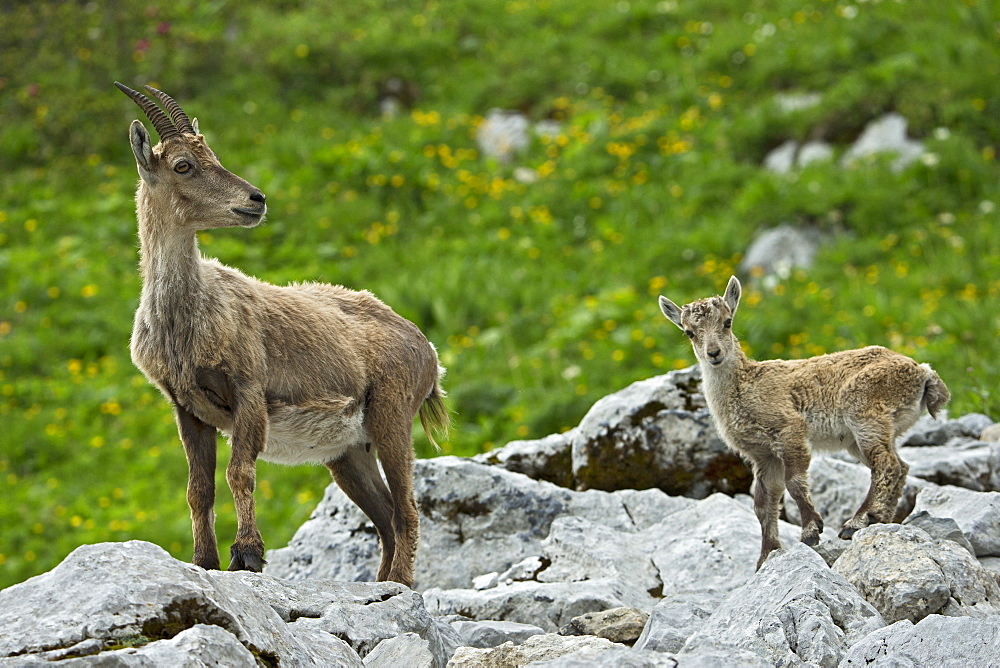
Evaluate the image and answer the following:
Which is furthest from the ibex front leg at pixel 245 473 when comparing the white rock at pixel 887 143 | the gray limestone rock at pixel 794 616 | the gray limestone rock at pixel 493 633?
the white rock at pixel 887 143

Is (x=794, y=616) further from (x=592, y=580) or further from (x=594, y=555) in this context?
(x=594, y=555)

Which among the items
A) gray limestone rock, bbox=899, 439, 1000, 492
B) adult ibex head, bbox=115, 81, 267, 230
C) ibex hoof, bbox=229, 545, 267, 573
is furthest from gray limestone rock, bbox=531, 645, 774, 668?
gray limestone rock, bbox=899, 439, 1000, 492

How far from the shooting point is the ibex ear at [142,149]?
6262 mm

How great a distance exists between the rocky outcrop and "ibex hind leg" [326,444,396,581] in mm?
522

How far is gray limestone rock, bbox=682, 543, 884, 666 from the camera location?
5.28 metres

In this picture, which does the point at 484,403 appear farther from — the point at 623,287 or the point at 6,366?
the point at 6,366

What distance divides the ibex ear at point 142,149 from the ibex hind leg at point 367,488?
2339mm

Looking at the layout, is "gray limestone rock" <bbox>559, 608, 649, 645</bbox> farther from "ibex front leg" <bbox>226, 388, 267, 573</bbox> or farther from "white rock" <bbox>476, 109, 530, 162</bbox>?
"white rock" <bbox>476, 109, 530, 162</bbox>

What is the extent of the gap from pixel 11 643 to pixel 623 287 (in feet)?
35.9

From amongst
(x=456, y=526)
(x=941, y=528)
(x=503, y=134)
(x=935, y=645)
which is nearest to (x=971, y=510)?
(x=941, y=528)

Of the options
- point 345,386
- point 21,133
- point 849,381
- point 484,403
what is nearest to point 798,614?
point 849,381

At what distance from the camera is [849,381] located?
704 cm

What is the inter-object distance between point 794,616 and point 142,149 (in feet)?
14.6

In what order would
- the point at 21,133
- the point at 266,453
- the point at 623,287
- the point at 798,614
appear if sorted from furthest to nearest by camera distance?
1. the point at 21,133
2. the point at 623,287
3. the point at 266,453
4. the point at 798,614
